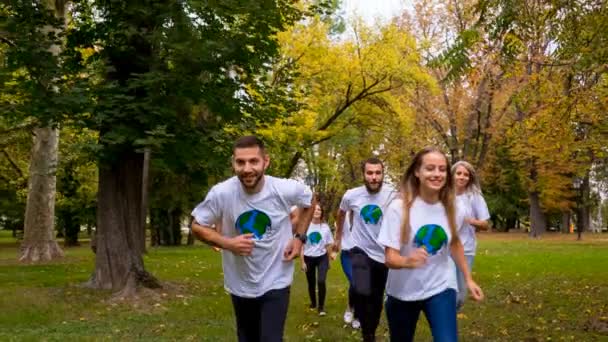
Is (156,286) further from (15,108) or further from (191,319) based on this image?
(15,108)

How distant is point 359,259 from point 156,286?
6442mm

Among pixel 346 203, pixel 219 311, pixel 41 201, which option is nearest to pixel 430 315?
pixel 346 203

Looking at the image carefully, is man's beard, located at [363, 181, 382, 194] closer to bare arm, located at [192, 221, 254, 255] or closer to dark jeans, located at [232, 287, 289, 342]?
dark jeans, located at [232, 287, 289, 342]

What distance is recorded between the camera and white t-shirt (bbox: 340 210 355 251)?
8353mm

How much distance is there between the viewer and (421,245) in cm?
496

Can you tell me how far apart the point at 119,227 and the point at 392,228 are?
9142 millimetres

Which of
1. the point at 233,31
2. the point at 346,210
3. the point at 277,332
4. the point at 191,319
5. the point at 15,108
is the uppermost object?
the point at 233,31

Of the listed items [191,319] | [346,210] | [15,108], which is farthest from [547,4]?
[15,108]

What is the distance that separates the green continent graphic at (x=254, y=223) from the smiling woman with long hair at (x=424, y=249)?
89 cm

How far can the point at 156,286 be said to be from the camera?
13.1m

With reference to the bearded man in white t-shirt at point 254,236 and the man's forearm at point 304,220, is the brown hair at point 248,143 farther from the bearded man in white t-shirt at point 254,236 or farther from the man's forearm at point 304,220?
the man's forearm at point 304,220

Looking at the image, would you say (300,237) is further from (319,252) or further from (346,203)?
(319,252)

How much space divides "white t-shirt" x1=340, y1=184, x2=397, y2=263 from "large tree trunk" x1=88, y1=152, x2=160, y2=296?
616 centimetres

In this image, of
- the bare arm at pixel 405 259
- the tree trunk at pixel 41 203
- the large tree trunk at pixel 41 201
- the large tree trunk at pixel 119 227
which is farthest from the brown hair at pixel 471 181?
the tree trunk at pixel 41 203
